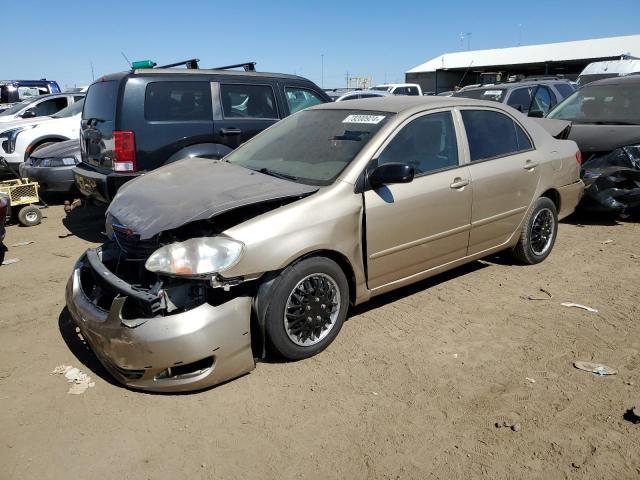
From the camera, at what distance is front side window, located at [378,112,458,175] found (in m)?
3.84

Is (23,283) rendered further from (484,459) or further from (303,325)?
(484,459)

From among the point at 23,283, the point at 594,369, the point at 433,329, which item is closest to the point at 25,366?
the point at 23,283

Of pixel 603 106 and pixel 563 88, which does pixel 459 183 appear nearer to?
pixel 603 106

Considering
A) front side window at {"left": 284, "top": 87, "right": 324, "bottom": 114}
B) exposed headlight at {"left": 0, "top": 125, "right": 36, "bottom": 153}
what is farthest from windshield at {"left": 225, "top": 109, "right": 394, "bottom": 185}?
exposed headlight at {"left": 0, "top": 125, "right": 36, "bottom": 153}

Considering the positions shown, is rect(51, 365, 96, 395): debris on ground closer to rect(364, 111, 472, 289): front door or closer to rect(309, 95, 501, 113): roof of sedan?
rect(364, 111, 472, 289): front door

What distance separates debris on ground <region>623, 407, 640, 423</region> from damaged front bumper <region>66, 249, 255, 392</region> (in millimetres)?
2129

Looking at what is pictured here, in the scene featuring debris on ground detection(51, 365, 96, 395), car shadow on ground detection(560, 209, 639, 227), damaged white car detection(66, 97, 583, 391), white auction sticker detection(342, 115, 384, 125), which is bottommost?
car shadow on ground detection(560, 209, 639, 227)

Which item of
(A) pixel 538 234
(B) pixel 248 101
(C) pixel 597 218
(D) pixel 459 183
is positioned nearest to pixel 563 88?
(C) pixel 597 218

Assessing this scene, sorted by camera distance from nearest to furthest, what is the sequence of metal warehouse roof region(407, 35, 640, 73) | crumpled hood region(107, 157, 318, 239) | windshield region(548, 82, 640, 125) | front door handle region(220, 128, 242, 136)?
crumpled hood region(107, 157, 318, 239) → front door handle region(220, 128, 242, 136) → windshield region(548, 82, 640, 125) → metal warehouse roof region(407, 35, 640, 73)

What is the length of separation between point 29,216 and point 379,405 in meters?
Result: 6.34

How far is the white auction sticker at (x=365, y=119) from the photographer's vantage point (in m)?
3.92

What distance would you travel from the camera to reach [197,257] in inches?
116

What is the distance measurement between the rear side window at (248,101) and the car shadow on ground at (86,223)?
7.15 feet

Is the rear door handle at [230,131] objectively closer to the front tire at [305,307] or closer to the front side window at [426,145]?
the front side window at [426,145]
